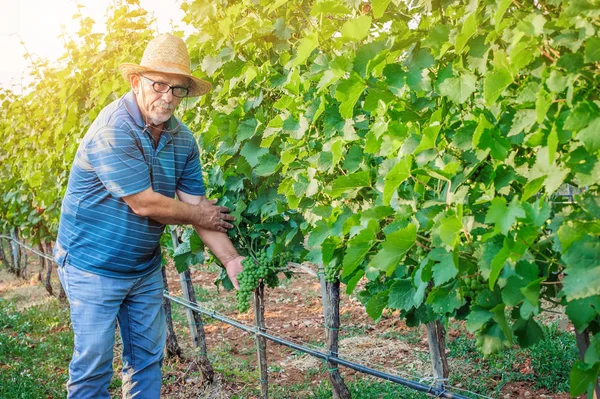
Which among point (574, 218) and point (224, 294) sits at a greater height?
point (574, 218)

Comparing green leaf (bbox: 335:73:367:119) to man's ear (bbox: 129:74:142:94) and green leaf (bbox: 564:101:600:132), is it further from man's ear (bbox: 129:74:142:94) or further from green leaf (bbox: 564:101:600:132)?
man's ear (bbox: 129:74:142:94)

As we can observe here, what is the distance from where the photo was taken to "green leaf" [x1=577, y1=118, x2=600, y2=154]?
1553 millimetres

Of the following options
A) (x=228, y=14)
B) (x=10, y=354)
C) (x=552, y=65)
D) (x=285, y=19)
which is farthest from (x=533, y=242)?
(x=10, y=354)

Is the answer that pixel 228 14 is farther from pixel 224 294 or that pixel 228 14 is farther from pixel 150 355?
pixel 224 294

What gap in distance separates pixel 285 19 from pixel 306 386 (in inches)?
126

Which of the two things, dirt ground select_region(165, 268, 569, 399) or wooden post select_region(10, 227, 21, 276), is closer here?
dirt ground select_region(165, 268, 569, 399)

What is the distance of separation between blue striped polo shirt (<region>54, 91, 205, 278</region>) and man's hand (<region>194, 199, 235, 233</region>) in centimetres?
22

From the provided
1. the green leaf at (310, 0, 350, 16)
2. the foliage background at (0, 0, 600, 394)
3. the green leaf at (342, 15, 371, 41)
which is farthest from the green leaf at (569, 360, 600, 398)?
the green leaf at (310, 0, 350, 16)

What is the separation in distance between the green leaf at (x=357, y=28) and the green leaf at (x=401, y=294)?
0.96 m

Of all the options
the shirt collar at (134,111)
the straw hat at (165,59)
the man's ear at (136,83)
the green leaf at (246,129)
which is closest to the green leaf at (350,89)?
the green leaf at (246,129)

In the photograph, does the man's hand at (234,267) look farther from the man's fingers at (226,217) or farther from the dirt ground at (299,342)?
the dirt ground at (299,342)

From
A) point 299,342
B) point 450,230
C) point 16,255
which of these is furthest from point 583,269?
point 16,255

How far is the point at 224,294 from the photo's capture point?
947cm

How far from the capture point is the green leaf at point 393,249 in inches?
80.4
